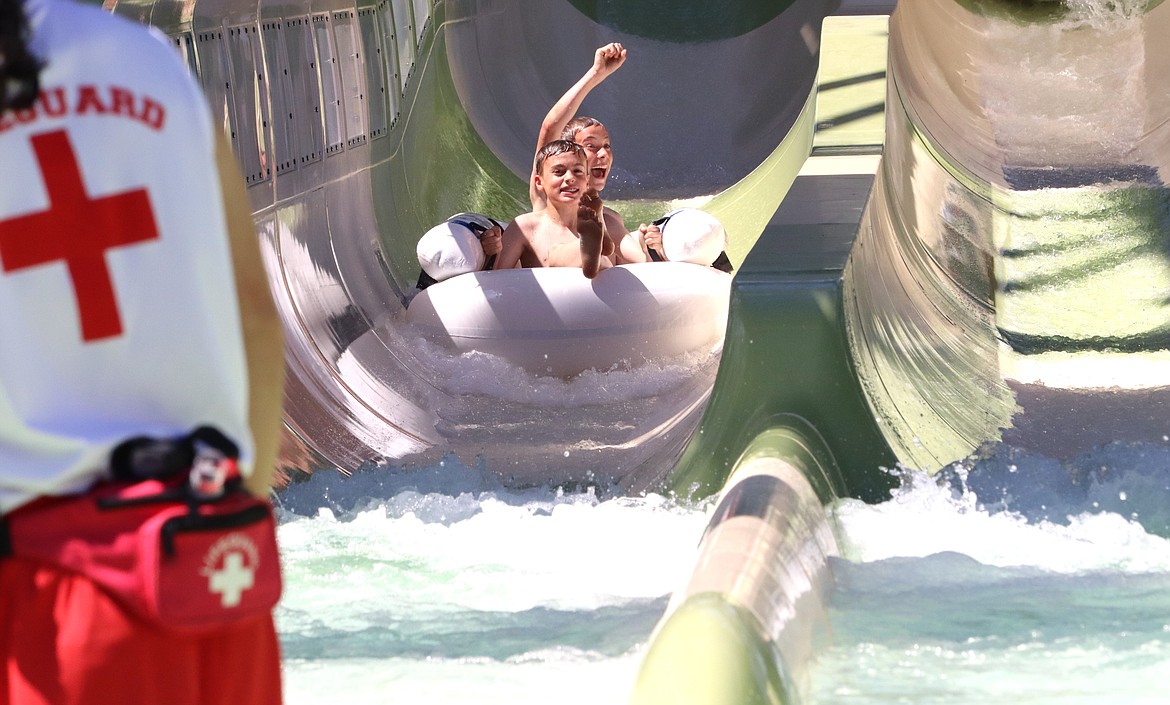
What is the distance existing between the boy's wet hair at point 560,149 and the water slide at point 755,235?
2.33 ft

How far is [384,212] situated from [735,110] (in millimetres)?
2799

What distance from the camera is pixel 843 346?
3.28 metres

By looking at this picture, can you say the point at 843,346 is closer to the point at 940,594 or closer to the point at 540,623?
the point at 940,594

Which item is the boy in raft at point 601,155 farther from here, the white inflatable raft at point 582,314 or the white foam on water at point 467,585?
the white foam on water at point 467,585

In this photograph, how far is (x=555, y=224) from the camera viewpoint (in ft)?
15.3

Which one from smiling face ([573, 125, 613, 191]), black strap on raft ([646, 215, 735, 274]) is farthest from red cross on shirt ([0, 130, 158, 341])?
smiling face ([573, 125, 613, 191])

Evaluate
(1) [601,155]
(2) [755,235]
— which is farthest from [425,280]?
(2) [755,235]

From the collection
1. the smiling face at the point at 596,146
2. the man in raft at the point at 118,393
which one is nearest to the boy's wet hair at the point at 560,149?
the smiling face at the point at 596,146

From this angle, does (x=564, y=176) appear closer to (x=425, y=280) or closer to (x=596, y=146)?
(x=596, y=146)

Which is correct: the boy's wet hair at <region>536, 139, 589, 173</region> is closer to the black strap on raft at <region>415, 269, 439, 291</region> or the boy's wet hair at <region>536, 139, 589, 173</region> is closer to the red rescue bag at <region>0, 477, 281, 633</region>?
the black strap on raft at <region>415, 269, 439, 291</region>

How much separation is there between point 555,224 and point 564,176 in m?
0.17

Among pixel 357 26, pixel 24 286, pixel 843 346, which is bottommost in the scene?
pixel 843 346

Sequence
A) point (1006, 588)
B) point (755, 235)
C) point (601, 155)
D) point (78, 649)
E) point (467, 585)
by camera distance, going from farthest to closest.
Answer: point (755, 235), point (601, 155), point (467, 585), point (1006, 588), point (78, 649)

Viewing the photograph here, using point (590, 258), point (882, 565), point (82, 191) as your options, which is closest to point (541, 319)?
point (590, 258)
